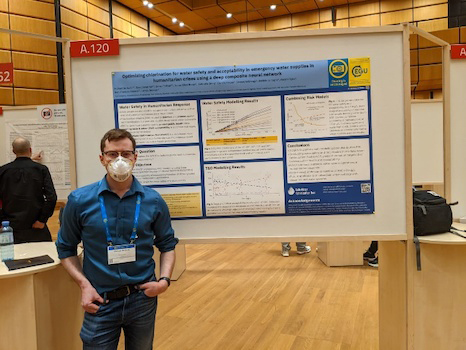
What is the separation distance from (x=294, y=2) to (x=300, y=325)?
878 cm

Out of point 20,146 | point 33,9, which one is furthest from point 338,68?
point 33,9

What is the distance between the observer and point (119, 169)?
1.54 metres

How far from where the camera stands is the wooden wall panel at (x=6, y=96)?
755 centimetres

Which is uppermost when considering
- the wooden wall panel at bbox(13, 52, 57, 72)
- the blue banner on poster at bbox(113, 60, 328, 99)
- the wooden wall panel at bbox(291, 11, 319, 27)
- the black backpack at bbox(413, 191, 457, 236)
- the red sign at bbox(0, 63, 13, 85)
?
the wooden wall panel at bbox(291, 11, 319, 27)

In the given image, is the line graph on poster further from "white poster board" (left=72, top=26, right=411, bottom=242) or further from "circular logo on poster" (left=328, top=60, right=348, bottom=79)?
"circular logo on poster" (left=328, top=60, right=348, bottom=79)

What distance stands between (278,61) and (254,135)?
0.40 m

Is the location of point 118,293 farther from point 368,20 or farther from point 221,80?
point 368,20

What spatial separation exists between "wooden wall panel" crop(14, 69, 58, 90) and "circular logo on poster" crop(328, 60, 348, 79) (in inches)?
310

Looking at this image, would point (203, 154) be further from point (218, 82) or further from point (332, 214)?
point (332, 214)

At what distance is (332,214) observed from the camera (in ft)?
6.38

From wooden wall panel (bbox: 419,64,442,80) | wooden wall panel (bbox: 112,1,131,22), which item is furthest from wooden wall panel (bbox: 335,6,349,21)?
wooden wall panel (bbox: 112,1,131,22)

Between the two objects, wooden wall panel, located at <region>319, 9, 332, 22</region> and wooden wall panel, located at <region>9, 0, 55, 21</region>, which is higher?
wooden wall panel, located at <region>319, 9, 332, 22</region>

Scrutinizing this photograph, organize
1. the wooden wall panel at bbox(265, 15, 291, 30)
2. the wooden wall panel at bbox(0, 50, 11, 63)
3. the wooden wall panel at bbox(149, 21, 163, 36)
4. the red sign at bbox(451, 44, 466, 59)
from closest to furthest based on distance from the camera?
1. the red sign at bbox(451, 44, 466, 59)
2. the wooden wall panel at bbox(0, 50, 11, 63)
3. the wooden wall panel at bbox(265, 15, 291, 30)
4. the wooden wall panel at bbox(149, 21, 163, 36)

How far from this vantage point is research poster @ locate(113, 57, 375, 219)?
1900 mm
